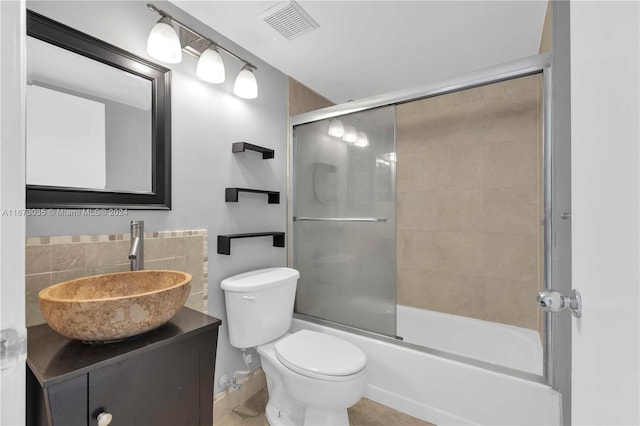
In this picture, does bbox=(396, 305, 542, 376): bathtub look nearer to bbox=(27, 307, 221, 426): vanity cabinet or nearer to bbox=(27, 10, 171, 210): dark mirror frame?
bbox=(27, 307, 221, 426): vanity cabinet

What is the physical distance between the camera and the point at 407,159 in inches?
106

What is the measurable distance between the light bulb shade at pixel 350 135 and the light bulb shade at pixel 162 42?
3.69 ft

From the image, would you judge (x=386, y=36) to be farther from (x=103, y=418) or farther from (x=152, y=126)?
(x=103, y=418)

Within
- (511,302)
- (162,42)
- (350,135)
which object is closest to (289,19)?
(162,42)

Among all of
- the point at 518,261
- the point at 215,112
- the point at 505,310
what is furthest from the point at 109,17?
the point at 505,310

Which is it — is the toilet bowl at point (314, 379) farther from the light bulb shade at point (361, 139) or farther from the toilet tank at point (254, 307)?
the light bulb shade at point (361, 139)

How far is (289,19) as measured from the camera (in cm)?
159

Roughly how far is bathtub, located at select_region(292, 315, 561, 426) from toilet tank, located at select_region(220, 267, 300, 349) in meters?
0.54

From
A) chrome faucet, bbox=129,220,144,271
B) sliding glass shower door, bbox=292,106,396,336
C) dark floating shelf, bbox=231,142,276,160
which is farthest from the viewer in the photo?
sliding glass shower door, bbox=292,106,396,336

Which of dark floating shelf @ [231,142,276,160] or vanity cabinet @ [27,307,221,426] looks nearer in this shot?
vanity cabinet @ [27,307,221,426]

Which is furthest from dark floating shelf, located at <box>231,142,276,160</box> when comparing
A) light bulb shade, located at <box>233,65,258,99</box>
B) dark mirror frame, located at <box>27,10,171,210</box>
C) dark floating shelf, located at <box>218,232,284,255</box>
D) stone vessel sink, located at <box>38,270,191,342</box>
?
stone vessel sink, located at <box>38,270,191,342</box>

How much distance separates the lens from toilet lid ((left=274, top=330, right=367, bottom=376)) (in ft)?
4.54

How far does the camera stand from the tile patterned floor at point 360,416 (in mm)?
1659
